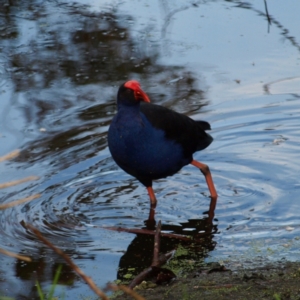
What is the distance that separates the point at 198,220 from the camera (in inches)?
179

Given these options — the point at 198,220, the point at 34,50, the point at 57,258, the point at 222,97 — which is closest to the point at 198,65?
the point at 222,97

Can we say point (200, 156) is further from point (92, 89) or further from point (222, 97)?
point (92, 89)

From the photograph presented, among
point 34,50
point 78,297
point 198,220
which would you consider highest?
point 78,297

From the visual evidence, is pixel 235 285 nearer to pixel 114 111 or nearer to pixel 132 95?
pixel 132 95

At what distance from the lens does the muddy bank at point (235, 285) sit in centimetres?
304

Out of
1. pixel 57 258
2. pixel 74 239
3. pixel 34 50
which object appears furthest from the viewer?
pixel 34 50

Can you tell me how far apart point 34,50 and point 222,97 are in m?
2.56

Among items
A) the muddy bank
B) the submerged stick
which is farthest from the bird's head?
the muddy bank

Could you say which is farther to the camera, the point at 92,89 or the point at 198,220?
the point at 92,89

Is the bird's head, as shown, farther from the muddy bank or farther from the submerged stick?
the muddy bank

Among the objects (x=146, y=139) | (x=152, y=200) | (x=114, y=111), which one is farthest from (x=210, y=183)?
(x=114, y=111)

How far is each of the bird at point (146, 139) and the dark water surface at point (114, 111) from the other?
342 millimetres

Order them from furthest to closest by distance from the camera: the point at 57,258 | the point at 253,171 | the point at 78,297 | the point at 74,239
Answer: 1. the point at 253,171
2. the point at 74,239
3. the point at 57,258
4. the point at 78,297

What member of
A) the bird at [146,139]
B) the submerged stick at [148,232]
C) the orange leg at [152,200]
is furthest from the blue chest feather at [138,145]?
the submerged stick at [148,232]
